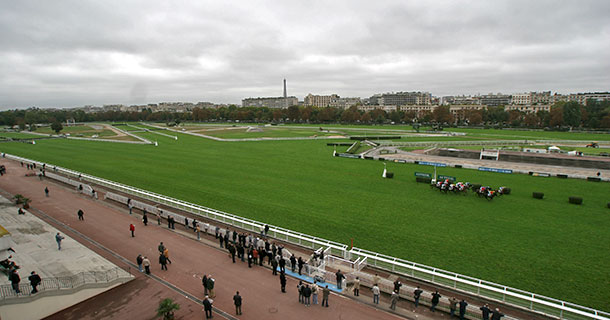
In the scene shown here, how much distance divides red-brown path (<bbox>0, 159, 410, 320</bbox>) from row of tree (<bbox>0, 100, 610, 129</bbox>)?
4205 inches

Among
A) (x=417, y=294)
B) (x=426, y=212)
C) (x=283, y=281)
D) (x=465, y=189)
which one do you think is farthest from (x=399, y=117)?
(x=283, y=281)

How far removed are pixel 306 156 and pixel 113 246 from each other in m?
34.7

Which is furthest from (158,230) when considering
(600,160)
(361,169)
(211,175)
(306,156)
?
(600,160)

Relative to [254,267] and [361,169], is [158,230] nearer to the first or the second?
[254,267]

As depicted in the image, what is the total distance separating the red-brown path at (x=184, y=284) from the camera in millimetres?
11367

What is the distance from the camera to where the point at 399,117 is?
13638cm

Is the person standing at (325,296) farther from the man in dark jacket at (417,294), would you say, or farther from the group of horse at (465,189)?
the group of horse at (465,189)

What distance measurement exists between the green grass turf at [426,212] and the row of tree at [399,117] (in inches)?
3102

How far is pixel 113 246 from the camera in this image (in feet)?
55.2

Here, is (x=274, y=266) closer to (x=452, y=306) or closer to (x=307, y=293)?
(x=307, y=293)

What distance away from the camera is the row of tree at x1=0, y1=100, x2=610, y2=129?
300ft

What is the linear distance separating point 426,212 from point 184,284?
1697cm

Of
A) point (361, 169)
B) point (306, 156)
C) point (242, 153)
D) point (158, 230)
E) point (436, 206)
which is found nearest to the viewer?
point (158, 230)

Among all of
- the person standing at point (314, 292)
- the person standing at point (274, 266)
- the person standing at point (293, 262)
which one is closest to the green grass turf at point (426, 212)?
the person standing at point (293, 262)
